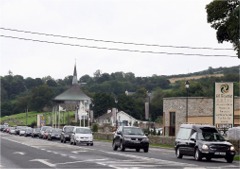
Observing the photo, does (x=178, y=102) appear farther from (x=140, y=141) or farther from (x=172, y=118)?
(x=140, y=141)

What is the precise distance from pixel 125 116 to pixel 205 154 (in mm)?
126912

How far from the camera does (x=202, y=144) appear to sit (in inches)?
1219

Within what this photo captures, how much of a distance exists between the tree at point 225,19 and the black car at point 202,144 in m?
5.64

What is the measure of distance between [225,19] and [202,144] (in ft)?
32.1

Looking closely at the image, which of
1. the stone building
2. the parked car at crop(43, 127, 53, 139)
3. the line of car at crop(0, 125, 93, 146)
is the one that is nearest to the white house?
the stone building

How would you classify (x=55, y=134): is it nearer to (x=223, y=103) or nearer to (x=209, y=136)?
(x=223, y=103)

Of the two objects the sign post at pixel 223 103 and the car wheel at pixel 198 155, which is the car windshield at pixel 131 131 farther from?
the car wheel at pixel 198 155

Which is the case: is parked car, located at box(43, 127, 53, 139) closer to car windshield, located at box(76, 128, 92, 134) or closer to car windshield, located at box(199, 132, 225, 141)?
car windshield, located at box(76, 128, 92, 134)

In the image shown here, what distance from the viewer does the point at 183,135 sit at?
33.3m

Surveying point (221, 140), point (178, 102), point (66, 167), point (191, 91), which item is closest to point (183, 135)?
point (221, 140)

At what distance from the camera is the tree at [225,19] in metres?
36.0

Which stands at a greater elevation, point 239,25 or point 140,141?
point 239,25

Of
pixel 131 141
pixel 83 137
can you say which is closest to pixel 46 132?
pixel 83 137

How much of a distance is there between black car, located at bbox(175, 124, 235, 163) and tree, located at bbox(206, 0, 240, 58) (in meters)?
5.64
